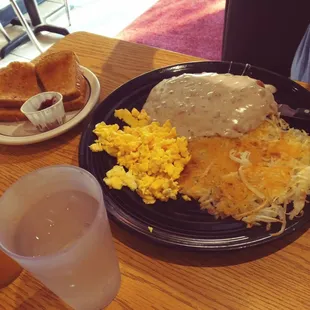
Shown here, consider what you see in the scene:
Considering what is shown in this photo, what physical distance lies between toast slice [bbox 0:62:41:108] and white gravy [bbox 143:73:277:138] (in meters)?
0.38

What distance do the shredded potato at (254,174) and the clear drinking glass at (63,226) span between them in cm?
28

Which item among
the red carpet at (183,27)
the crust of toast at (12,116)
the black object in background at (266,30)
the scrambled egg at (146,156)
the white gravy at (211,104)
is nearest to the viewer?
the scrambled egg at (146,156)

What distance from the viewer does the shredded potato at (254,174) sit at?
0.79 m

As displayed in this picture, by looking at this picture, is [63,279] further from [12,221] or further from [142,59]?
[142,59]

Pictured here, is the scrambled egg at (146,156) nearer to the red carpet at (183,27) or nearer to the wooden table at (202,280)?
the wooden table at (202,280)

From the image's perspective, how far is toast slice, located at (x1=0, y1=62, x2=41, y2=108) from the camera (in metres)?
1.14

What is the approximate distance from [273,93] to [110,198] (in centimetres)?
53

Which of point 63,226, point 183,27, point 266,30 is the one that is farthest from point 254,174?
point 183,27

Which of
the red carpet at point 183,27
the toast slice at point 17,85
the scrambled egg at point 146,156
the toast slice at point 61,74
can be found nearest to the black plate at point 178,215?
the scrambled egg at point 146,156

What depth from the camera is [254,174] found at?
2.77 feet

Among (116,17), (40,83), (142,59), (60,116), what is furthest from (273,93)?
(116,17)

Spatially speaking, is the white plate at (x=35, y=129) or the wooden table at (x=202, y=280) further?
the white plate at (x=35, y=129)

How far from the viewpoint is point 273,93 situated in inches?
41.1

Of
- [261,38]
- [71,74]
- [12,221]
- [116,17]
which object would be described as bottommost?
[116,17]
